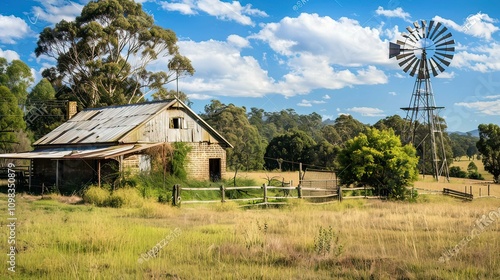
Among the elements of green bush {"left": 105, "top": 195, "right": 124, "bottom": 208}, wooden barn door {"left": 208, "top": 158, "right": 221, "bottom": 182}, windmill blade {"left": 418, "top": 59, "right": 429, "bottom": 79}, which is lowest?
green bush {"left": 105, "top": 195, "right": 124, "bottom": 208}

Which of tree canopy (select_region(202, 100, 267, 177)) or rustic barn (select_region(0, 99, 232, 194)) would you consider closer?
rustic barn (select_region(0, 99, 232, 194))

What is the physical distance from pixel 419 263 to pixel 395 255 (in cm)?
79

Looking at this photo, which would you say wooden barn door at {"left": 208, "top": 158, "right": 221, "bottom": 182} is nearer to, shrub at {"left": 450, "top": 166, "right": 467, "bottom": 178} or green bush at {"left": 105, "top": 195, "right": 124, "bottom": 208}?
green bush at {"left": 105, "top": 195, "right": 124, "bottom": 208}

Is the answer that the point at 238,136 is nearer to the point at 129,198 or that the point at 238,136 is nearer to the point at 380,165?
the point at 380,165

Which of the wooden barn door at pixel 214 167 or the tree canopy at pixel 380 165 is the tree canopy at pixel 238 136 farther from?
the tree canopy at pixel 380 165

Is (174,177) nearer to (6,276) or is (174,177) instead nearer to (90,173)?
(90,173)

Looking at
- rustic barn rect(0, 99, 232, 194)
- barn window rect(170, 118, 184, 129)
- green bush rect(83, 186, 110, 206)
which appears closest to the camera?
green bush rect(83, 186, 110, 206)

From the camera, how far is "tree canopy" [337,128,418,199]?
26.3 metres

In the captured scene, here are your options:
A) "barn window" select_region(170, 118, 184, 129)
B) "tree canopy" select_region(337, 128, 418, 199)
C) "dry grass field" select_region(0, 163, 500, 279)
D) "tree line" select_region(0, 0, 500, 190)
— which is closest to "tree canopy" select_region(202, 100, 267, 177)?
"tree line" select_region(0, 0, 500, 190)

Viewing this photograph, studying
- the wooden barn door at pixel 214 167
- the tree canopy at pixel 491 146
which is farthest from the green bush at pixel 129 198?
the tree canopy at pixel 491 146

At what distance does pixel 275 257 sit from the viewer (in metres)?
8.83

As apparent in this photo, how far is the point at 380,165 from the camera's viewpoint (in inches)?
Answer: 1038

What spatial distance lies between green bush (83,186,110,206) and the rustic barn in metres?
2.28

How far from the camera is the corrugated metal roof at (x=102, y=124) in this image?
2691 centimetres
